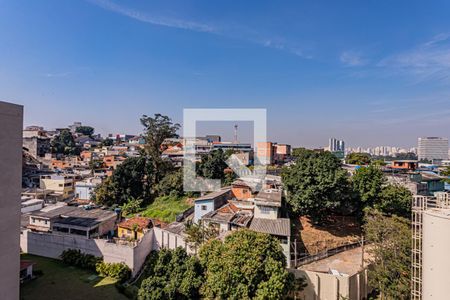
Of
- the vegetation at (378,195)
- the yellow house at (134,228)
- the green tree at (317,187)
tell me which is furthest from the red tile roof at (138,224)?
the vegetation at (378,195)

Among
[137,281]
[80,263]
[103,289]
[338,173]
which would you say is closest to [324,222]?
[338,173]

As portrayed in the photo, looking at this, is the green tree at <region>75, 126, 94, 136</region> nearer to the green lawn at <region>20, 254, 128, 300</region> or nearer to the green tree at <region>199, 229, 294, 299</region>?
the green lawn at <region>20, 254, 128, 300</region>

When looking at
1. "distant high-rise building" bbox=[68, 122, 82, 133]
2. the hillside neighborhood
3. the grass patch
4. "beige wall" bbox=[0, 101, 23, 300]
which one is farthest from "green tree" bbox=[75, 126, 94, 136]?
"beige wall" bbox=[0, 101, 23, 300]

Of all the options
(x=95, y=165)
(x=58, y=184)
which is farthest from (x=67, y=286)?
(x=95, y=165)

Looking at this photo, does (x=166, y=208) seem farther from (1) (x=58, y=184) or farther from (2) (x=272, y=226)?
(1) (x=58, y=184)

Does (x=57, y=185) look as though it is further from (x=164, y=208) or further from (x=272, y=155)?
(x=272, y=155)

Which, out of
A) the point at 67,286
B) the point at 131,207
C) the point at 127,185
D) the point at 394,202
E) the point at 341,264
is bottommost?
the point at 67,286

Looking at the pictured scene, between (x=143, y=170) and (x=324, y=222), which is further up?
(x=143, y=170)
